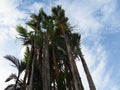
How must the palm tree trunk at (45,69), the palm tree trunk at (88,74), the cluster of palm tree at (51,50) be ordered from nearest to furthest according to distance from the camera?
the palm tree trunk at (88,74) < the palm tree trunk at (45,69) < the cluster of palm tree at (51,50)

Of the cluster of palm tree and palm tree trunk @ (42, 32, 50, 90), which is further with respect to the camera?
the cluster of palm tree

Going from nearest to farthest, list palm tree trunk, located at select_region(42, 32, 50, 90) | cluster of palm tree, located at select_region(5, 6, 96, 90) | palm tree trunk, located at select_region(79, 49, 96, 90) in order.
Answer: palm tree trunk, located at select_region(79, 49, 96, 90) < palm tree trunk, located at select_region(42, 32, 50, 90) < cluster of palm tree, located at select_region(5, 6, 96, 90)

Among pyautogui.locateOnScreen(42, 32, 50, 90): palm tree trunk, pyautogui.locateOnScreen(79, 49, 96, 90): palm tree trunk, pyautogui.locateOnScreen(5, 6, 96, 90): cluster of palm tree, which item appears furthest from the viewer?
pyautogui.locateOnScreen(5, 6, 96, 90): cluster of palm tree

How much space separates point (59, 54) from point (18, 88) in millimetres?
3785

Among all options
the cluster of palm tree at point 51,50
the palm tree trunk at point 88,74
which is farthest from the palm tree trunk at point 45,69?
the palm tree trunk at point 88,74

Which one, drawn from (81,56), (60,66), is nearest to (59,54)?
(60,66)

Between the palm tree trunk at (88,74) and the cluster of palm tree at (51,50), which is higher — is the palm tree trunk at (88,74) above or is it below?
below

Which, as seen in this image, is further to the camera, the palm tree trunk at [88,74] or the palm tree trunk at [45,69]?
the palm tree trunk at [45,69]

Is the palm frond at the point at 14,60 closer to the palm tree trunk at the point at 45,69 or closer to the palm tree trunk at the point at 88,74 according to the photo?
the palm tree trunk at the point at 45,69

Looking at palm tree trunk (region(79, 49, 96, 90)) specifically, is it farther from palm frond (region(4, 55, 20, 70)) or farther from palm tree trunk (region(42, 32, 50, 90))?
palm frond (region(4, 55, 20, 70))

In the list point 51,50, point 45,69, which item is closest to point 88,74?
point 45,69

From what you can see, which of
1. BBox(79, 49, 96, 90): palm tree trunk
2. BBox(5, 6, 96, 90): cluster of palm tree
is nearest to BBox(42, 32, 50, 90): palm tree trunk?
BBox(5, 6, 96, 90): cluster of palm tree

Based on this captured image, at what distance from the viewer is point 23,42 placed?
20.8 metres

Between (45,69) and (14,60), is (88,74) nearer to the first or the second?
(45,69)
